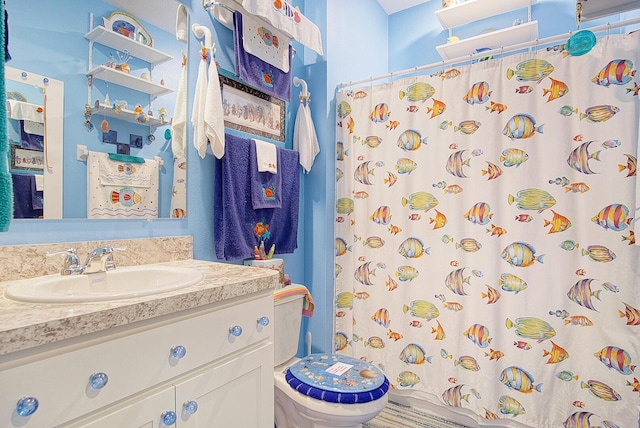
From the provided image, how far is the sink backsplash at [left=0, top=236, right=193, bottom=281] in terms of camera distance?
1.04 m

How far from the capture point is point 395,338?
79.0 inches

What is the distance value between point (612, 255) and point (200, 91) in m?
1.88

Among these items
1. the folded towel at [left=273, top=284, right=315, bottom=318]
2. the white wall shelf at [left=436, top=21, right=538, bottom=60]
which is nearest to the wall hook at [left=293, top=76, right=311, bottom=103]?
the white wall shelf at [left=436, top=21, right=538, bottom=60]

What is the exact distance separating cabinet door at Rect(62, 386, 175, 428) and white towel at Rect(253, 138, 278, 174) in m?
1.09

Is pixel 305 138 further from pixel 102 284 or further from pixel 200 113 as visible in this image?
pixel 102 284

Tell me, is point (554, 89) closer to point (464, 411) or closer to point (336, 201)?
point (336, 201)

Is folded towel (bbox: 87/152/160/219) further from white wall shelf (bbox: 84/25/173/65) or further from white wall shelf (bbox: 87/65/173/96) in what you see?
white wall shelf (bbox: 84/25/173/65)

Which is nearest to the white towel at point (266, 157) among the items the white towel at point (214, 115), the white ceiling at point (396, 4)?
the white towel at point (214, 115)

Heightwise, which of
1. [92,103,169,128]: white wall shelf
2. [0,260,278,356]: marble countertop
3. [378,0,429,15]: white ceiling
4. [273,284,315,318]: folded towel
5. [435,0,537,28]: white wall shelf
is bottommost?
[273,284,315,318]: folded towel

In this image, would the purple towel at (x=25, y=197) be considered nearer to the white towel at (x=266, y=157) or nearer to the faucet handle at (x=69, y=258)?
the faucet handle at (x=69, y=258)

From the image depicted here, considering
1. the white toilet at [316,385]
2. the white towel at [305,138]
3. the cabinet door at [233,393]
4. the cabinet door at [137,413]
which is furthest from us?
the white towel at [305,138]

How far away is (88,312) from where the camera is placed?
73 cm

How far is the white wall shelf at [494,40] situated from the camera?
6.90 ft

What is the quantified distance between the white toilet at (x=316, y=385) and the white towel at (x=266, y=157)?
0.59 meters
